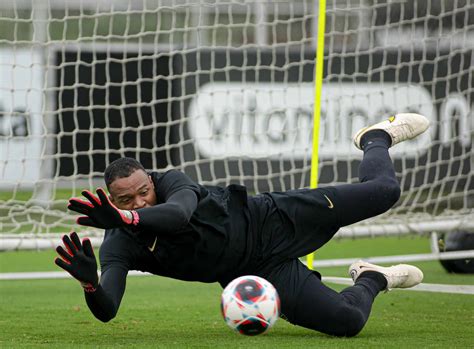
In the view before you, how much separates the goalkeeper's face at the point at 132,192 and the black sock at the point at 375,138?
4.66 feet

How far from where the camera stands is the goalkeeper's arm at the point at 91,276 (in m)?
4.31

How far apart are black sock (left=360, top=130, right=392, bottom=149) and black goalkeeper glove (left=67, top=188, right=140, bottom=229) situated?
183 centimetres

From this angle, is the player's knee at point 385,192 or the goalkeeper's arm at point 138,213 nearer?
the goalkeeper's arm at point 138,213

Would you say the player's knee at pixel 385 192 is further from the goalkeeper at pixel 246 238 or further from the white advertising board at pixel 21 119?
the white advertising board at pixel 21 119

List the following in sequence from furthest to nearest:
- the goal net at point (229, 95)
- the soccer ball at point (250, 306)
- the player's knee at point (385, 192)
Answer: the goal net at point (229, 95) < the player's knee at point (385, 192) < the soccer ball at point (250, 306)

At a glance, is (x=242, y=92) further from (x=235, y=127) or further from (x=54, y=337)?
(x=54, y=337)

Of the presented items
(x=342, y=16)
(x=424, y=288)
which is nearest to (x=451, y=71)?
(x=342, y=16)

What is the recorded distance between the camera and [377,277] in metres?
5.33

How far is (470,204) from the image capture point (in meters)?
10.1

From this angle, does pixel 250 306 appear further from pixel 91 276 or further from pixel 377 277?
pixel 377 277

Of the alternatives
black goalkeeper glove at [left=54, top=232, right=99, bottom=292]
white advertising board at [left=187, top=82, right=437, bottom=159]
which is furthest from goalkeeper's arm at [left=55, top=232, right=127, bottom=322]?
white advertising board at [left=187, top=82, right=437, bottom=159]

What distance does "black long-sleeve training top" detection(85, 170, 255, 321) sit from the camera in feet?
15.7

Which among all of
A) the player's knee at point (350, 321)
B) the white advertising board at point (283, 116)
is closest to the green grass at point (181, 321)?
the player's knee at point (350, 321)

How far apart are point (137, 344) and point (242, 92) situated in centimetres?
469
